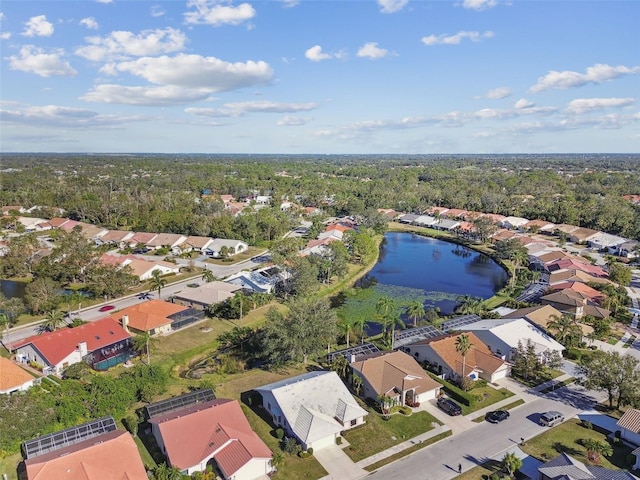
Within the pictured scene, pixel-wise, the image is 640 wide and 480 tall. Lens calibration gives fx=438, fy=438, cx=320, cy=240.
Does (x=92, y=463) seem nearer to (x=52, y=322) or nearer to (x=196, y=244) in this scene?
(x=52, y=322)

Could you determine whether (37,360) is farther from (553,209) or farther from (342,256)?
(553,209)

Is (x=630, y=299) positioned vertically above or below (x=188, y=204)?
below

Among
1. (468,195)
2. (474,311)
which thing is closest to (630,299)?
(474,311)

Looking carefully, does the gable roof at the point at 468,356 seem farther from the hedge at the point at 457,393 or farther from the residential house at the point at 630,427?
the residential house at the point at 630,427

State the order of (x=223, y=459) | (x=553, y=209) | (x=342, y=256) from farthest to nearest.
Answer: (x=553, y=209), (x=342, y=256), (x=223, y=459)

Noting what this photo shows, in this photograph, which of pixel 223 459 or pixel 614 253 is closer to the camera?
pixel 223 459

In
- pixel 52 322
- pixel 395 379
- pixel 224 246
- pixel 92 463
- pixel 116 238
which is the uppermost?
pixel 116 238

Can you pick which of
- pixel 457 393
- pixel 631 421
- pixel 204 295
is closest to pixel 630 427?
pixel 631 421

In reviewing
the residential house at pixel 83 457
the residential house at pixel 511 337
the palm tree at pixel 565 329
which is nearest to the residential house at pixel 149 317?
the residential house at pixel 83 457
